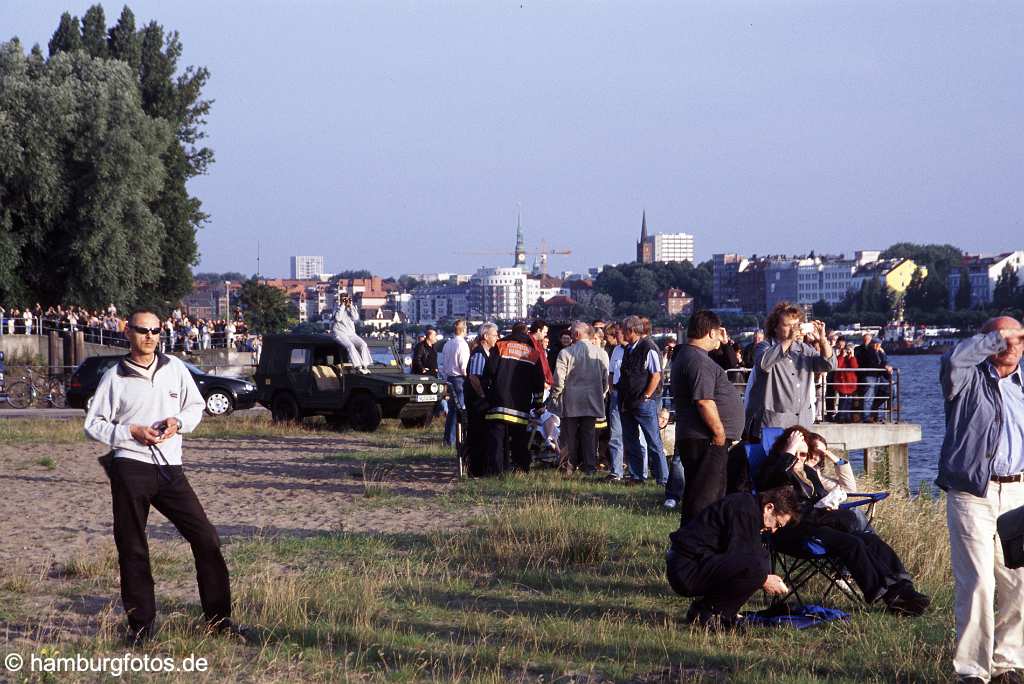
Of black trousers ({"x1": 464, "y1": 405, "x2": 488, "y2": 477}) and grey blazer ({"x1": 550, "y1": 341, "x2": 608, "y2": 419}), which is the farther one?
black trousers ({"x1": 464, "y1": 405, "x2": 488, "y2": 477})

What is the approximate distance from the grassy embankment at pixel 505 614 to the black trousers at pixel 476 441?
335 centimetres

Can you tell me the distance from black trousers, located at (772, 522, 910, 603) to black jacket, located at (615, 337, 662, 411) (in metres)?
5.79

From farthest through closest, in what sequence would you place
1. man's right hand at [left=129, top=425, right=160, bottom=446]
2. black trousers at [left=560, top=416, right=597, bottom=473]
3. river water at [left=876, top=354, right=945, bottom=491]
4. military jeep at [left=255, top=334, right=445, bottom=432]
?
river water at [left=876, top=354, right=945, bottom=491] → military jeep at [left=255, top=334, right=445, bottom=432] → black trousers at [left=560, top=416, right=597, bottom=473] → man's right hand at [left=129, top=425, right=160, bottom=446]

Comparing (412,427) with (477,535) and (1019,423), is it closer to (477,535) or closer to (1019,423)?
(477,535)

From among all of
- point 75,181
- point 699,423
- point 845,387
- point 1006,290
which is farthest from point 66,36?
point 1006,290

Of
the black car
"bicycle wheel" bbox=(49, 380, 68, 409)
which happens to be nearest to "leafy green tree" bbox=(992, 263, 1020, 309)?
"bicycle wheel" bbox=(49, 380, 68, 409)

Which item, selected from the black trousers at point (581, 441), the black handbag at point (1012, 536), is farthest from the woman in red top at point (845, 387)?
the black handbag at point (1012, 536)

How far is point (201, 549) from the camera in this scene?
760 centimetres

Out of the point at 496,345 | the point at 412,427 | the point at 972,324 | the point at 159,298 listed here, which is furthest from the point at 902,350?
the point at 496,345

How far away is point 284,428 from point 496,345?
392 inches

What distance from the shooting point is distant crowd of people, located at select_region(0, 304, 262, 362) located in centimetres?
4515

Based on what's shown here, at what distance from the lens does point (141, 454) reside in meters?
7.42

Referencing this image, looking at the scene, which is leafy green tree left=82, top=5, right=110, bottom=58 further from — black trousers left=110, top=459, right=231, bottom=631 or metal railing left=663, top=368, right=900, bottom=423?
black trousers left=110, top=459, right=231, bottom=631

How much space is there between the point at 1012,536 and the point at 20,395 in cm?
3243
